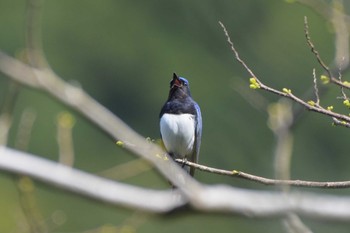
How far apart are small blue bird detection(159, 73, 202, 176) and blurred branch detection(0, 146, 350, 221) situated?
3730mm

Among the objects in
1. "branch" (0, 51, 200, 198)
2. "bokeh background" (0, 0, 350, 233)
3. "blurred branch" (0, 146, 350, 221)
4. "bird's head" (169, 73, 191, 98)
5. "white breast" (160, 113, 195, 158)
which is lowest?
"blurred branch" (0, 146, 350, 221)

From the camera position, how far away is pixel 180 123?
6719mm

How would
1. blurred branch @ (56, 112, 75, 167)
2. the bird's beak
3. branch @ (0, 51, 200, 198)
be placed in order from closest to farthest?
branch @ (0, 51, 200, 198) < blurred branch @ (56, 112, 75, 167) < the bird's beak

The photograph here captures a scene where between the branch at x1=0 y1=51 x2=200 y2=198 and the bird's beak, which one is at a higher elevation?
the bird's beak

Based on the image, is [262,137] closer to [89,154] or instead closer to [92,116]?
[89,154]

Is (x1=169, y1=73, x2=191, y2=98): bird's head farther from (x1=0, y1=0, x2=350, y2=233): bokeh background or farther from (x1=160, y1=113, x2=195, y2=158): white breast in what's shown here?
(x1=0, y1=0, x2=350, y2=233): bokeh background

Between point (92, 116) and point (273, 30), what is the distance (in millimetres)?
32878

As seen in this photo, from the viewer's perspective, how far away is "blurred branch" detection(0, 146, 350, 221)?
8.14ft

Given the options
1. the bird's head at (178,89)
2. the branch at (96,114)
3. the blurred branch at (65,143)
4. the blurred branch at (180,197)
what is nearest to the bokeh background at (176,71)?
the bird's head at (178,89)

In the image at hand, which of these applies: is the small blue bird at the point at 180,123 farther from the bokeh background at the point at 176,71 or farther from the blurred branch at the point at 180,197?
the bokeh background at the point at 176,71

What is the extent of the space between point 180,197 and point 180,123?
412 cm

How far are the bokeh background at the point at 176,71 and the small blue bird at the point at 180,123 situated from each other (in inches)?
572

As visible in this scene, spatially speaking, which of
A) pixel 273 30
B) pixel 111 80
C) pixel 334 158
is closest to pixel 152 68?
pixel 111 80

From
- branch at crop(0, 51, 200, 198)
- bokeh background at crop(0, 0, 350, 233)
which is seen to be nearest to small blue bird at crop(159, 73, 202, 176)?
branch at crop(0, 51, 200, 198)
